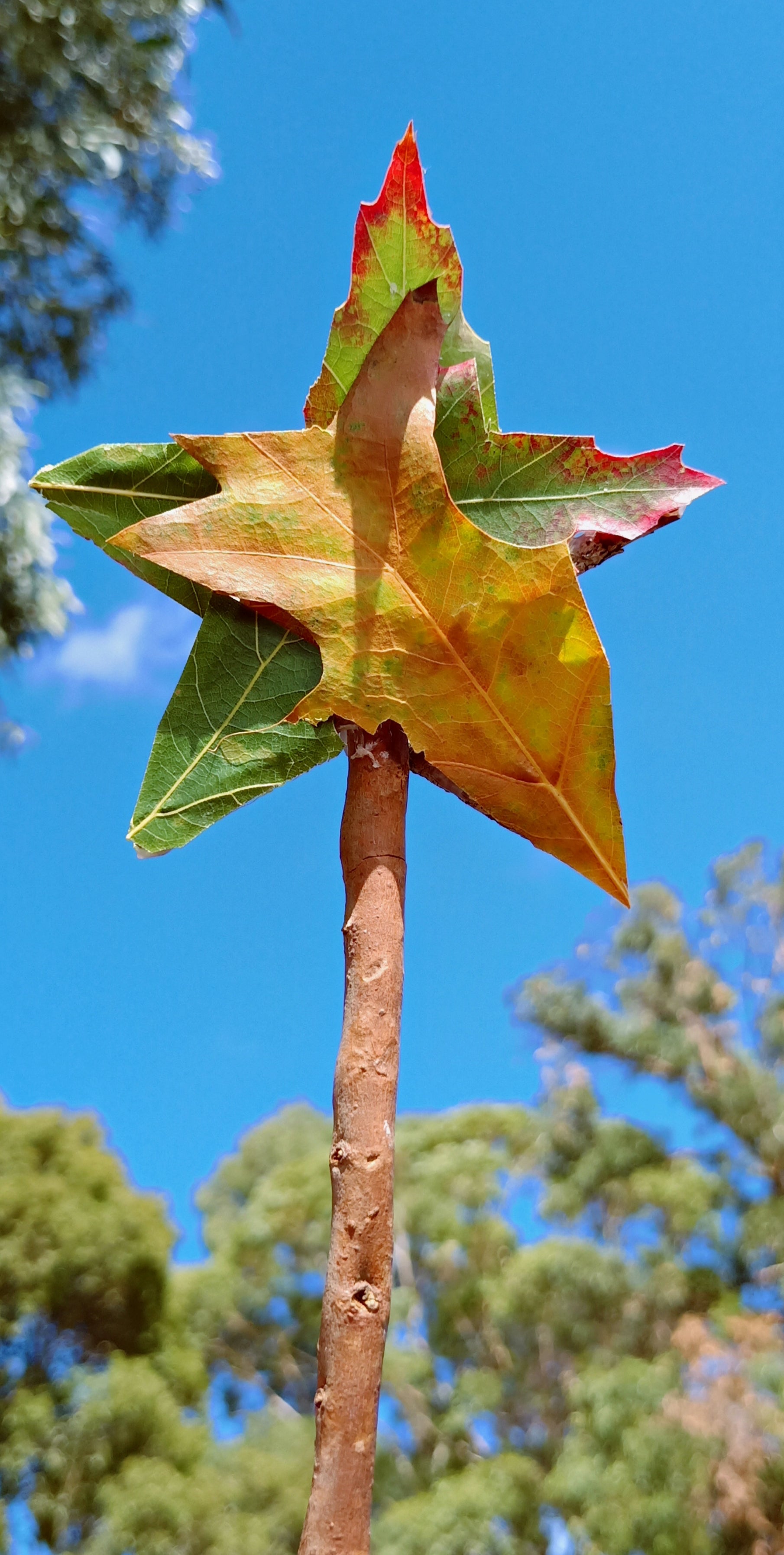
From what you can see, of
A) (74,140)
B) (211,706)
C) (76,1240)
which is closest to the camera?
(211,706)

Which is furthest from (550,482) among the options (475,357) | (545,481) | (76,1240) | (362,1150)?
(76,1240)

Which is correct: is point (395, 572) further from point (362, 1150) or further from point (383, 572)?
point (362, 1150)

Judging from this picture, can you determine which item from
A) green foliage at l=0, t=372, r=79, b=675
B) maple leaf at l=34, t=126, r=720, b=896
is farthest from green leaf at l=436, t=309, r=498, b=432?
green foliage at l=0, t=372, r=79, b=675

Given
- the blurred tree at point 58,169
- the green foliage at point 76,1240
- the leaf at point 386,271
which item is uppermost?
the blurred tree at point 58,169

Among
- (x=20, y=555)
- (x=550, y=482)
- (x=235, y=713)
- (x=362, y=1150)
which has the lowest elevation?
(x=362, y=1150)

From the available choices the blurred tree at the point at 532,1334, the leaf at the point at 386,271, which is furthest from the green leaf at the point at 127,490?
the blurred tree at the point at 532,1334

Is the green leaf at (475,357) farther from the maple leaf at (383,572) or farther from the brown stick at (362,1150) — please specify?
the brown stick at (362,1150)

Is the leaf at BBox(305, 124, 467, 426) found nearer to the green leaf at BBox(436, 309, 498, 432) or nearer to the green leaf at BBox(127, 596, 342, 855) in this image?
the green leaf at BBox(436, 309, 498, 432)
